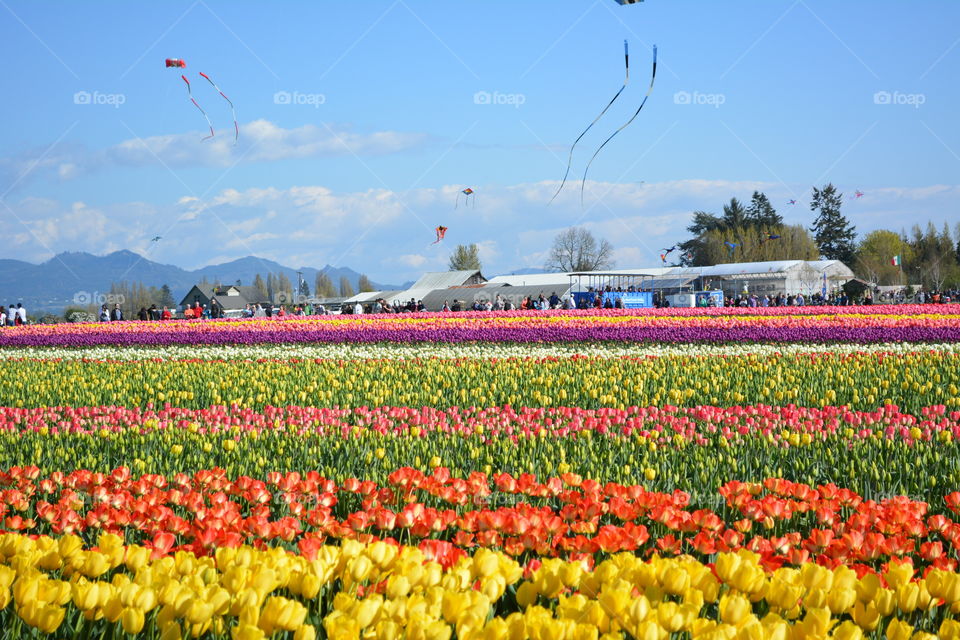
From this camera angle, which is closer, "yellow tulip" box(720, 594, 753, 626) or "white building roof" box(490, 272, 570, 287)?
"yellow tulip" box(720, 594, 753, 626)

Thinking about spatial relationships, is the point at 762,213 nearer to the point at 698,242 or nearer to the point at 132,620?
the point at 698,242

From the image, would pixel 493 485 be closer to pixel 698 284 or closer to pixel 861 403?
pixel 861 403

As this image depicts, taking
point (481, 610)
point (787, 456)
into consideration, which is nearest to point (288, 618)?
point (481, 610)

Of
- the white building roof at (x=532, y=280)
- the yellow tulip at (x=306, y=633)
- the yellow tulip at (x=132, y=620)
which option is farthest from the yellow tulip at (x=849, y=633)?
the white building roof at (x=532, y=280)

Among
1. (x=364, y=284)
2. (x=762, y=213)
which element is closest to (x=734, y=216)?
(x=762, y=213)

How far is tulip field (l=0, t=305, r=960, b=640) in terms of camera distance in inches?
81.4

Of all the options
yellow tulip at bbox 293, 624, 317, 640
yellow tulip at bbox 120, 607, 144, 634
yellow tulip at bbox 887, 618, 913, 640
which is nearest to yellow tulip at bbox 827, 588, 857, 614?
yellow tulip at bbox 887, 618, 913, 640

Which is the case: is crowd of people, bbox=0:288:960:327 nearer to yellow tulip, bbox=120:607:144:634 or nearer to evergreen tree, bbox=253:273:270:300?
yellow tulip, bbox=120:607:144:634

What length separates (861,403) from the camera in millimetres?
7367

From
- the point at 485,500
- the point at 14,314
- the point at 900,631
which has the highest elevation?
the point at 14,314

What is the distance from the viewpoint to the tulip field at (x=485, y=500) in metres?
2.07

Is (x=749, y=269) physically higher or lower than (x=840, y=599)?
higher

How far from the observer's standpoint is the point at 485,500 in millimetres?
3836

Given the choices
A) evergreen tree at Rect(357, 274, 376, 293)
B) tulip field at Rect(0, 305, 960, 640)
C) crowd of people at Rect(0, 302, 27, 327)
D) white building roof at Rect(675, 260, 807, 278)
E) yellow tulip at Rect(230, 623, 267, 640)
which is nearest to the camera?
yellow tulip at Rect(230, 623, 267, 640)
